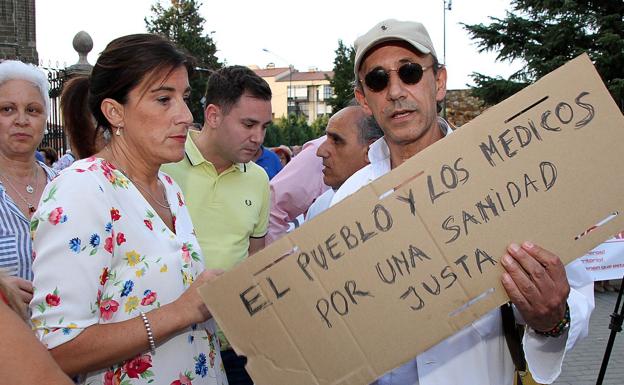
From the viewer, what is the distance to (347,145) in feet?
14.5

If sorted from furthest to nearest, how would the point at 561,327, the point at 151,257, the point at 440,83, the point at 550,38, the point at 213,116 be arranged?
1. the point at 550,38
2. the point at 213,116
3. the point at 440,83
4. the point at 151,257
5. the point at 561,327

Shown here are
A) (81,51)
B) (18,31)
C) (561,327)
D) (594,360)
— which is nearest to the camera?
(561,327)

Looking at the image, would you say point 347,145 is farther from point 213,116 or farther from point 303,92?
point 303,92

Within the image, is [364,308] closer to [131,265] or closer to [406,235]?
[406,235]

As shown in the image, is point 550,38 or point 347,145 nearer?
point 347,145

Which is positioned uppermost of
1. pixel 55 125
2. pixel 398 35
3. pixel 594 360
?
pixel 55 125

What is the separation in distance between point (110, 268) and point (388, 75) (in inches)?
48.1

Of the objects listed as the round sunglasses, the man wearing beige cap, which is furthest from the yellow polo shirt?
the round sunglasses

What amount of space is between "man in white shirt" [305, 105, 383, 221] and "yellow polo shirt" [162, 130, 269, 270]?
0.85 metres

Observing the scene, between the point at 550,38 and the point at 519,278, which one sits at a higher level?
the point at 550,38

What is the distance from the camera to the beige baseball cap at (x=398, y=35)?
91.9 inches

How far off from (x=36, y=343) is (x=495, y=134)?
124cm

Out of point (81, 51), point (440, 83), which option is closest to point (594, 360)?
point (440, 83)

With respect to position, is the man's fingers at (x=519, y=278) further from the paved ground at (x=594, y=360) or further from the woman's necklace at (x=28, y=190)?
the paved ground at (x=594, y=360)
